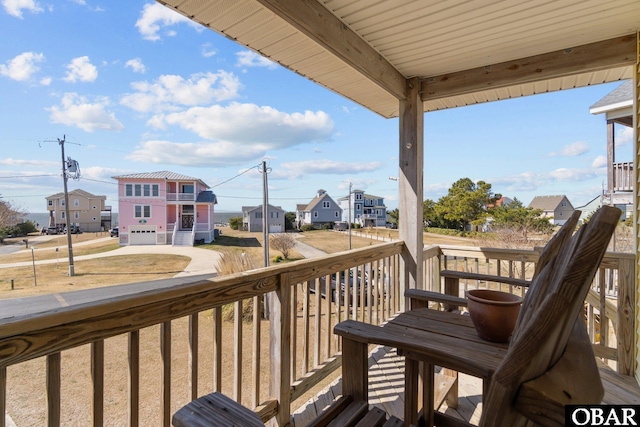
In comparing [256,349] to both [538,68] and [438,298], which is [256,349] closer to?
[438,298]

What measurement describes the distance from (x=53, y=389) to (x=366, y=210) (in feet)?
90.0

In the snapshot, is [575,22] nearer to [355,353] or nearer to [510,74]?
[510,74]

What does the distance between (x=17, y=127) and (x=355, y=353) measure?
10571 millimetres

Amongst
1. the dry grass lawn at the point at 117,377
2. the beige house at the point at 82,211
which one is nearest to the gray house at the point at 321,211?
the beige house at the point at 82,211

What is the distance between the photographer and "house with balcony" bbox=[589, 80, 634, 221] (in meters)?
5.23

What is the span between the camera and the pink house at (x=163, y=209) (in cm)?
1358

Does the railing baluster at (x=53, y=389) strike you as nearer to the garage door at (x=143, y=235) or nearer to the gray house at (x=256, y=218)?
the garage door at (x=143, y=235)

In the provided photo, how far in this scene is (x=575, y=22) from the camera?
6.44ft

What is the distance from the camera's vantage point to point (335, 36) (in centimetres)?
189

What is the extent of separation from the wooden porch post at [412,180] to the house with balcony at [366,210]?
885 inches

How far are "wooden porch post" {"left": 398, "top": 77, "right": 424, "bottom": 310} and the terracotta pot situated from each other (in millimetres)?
1726

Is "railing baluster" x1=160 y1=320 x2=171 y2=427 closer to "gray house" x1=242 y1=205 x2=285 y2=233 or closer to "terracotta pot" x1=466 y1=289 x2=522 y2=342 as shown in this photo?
"terracotta pot" x1=466 y1=289 x2=522 y2=342

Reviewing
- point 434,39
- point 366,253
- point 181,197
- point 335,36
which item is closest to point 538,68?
point 434,39

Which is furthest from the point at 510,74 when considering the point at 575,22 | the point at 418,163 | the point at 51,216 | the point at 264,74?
the point at 51,216
